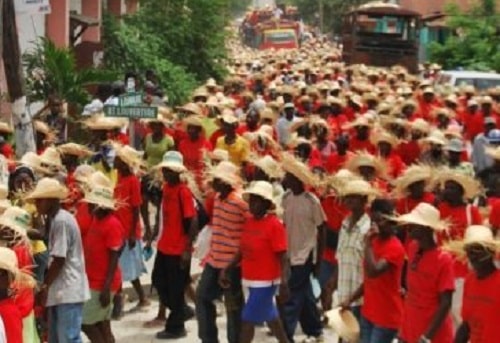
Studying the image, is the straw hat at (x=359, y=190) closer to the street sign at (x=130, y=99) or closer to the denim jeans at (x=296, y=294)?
the denim jeans at (x=296, y=294)

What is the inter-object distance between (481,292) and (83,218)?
125 inches

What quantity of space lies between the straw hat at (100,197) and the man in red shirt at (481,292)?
270cm

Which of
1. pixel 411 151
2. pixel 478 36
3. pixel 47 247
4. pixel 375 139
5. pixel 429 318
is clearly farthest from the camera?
pixel 478 36

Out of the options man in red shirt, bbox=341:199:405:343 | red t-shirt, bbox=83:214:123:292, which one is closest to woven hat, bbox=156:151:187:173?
red t-shirt, bbox=83:214:123:292

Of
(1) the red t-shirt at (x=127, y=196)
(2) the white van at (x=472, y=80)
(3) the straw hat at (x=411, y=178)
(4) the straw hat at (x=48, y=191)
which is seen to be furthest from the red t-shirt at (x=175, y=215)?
(2) the white van at (x=472, y=80)

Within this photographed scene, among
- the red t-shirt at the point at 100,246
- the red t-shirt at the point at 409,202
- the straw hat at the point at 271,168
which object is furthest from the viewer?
the straw hat at the point at 271,168

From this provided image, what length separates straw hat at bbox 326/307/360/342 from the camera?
346 inches

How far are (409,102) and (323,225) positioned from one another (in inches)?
324

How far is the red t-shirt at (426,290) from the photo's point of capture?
777cm

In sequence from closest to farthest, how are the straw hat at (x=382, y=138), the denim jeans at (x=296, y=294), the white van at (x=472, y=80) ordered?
the denim jeans at (x=296, y=294), the straw hat at (x=382, y=138), the white van at (x=472, y=80)

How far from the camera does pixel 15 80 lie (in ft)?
43.0

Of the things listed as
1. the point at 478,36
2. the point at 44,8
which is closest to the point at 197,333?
the point at 44,8

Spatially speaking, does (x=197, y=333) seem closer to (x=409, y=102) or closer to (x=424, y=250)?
(x=424, y=250)

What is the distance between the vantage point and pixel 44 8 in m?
14.2
